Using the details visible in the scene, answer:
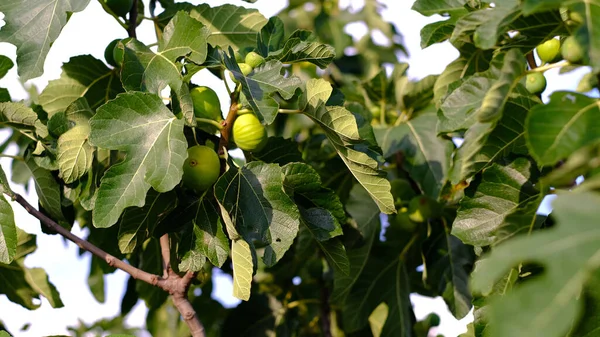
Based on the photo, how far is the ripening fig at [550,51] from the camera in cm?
Result: 178

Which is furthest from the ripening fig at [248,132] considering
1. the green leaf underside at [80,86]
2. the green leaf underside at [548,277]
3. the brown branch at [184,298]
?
the green leaf underside at [548,277]

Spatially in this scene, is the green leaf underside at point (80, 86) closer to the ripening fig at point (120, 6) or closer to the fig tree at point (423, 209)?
the ripening fig at point (120, 6)

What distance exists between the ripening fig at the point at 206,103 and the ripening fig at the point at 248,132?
0.19 feet

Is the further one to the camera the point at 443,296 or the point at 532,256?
the point at 443,296

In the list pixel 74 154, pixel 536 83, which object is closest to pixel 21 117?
pixel 74 154

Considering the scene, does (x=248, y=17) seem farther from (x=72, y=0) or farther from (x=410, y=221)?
(x=410, y=221)

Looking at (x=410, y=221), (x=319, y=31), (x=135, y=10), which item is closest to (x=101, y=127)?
(x=135, y=10)

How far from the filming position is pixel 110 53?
79.7 inches

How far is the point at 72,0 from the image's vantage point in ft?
5.47

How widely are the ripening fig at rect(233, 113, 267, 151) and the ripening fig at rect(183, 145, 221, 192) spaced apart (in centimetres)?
8

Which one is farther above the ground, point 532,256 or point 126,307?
point 532,256

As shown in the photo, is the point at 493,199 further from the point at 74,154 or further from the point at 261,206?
the point at 74,154

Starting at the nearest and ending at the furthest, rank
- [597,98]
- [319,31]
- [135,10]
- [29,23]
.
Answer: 1. [597,98]
2. [29,23]
3. [135,10]
4. [319,31]

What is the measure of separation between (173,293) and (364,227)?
78 centimetres
